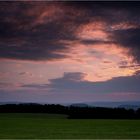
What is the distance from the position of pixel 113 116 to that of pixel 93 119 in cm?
197

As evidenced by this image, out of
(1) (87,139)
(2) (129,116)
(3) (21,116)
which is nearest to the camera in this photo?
(1) (87,139)

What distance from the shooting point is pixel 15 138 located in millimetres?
18062

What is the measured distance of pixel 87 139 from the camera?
17531 millimetres

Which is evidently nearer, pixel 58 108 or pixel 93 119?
pixel 93 119

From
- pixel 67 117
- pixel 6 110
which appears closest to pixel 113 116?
pixel 67 117

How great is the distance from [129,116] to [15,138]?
17392 millimetres

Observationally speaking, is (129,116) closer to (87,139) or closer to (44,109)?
(44,109)

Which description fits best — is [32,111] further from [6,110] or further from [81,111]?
[81,111]

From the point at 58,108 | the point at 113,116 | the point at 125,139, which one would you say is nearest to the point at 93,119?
the point at 113,116

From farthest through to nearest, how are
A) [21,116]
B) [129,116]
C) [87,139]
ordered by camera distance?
1. [21,116]
2. [129,116]
3. [87,139]

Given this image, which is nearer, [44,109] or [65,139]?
[65,139]

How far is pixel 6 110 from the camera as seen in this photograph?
3909 cm

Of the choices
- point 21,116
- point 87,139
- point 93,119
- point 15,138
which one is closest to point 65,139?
point 87,139

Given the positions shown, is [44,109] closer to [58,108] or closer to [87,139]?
[58,108]
